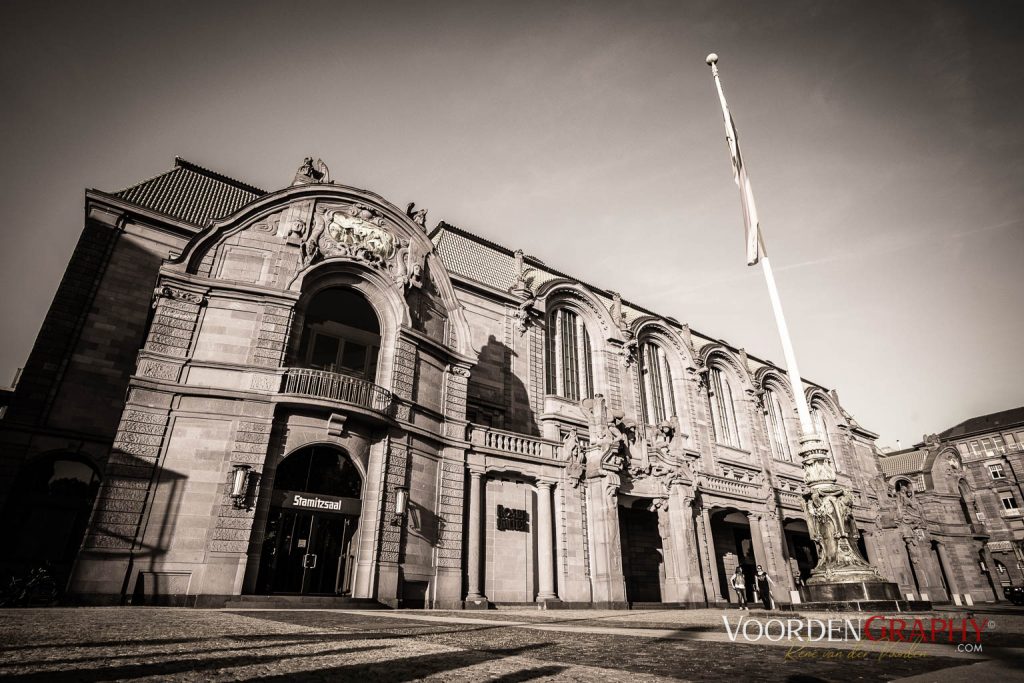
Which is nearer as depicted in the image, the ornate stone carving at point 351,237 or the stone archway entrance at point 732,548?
the ornate stone carving at point 351,237

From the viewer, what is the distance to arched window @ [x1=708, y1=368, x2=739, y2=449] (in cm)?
3503

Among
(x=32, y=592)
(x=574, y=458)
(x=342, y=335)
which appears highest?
(x=342, y=335)

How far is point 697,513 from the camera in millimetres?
25000

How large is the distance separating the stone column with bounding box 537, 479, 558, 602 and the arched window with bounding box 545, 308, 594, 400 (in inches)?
301

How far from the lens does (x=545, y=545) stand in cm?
1984

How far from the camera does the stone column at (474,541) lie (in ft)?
57.3

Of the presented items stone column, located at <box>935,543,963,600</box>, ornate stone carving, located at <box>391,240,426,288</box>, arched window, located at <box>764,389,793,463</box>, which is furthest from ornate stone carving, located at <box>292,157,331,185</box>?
stone column, located at <box>935,543,963,600</box>

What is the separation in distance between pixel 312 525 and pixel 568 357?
17193 millimetres

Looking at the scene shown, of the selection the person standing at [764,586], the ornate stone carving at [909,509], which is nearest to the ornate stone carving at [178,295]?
Answer: the person standing at [764,586]

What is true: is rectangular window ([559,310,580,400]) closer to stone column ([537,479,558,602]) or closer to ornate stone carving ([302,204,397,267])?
stone column ([537,479,558,602])

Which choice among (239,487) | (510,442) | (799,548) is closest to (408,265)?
(510,442)

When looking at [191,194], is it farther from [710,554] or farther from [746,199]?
[710,554]

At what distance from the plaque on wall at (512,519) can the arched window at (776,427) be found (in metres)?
26.0
